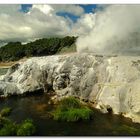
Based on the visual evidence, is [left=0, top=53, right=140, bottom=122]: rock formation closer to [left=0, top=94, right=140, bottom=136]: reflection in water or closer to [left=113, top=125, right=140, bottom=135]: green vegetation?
[left=0, top=94, right=140, bottom=136]: reflection in water

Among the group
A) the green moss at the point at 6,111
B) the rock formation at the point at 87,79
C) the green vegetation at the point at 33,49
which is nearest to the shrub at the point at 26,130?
the green moss at the point at 6,111

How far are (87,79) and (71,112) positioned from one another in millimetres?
2809

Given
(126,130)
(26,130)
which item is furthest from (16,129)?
(126,130)

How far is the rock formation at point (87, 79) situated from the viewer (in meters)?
11.7

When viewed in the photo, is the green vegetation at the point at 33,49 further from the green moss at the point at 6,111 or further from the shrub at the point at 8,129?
the shrub at the point at 8,129

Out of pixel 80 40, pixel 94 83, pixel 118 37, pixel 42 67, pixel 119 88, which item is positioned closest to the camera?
pixel 119 88

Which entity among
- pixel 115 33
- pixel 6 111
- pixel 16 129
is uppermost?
pixel 115 33

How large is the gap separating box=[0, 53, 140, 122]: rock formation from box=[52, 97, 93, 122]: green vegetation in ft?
3.34

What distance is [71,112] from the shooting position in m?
10.8

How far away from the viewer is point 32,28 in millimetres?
11078

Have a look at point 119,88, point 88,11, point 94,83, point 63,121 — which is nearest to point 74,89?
point 94,83

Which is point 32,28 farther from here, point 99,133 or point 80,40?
point 80,40

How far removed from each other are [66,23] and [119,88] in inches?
127

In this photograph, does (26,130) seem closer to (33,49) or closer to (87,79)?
(87,79)
